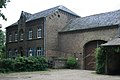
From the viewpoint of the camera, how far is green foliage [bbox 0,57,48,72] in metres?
23.7

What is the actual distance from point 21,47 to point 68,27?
9.58 meters

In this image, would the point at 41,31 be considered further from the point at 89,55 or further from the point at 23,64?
the point at 23,64

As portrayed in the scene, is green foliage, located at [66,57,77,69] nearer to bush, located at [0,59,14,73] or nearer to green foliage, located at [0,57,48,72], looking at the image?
green foliage, located at [0,57,48,72]

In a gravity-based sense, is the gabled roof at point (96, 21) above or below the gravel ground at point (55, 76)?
above

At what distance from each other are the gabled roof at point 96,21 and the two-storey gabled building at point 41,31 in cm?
172

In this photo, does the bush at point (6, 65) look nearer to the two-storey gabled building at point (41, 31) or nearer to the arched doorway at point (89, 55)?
the two-storey gabled building at point (41, 31)

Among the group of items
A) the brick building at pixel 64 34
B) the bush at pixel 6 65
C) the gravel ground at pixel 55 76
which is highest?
the brick building at pixel 64 34

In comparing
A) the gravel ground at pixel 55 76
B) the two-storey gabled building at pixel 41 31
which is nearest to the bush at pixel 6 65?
the gravel ground at pixel 55 76

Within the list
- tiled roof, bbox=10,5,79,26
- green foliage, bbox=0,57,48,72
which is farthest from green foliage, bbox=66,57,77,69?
tiled roof, bbox=10,5,79,26

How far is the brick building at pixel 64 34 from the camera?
28484 mm

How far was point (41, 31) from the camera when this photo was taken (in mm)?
33250

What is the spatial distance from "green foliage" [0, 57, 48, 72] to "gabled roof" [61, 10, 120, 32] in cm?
813

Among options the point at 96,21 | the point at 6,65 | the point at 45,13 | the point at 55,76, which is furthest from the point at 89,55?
the point at 55,76

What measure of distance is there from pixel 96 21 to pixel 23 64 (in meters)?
12.0
